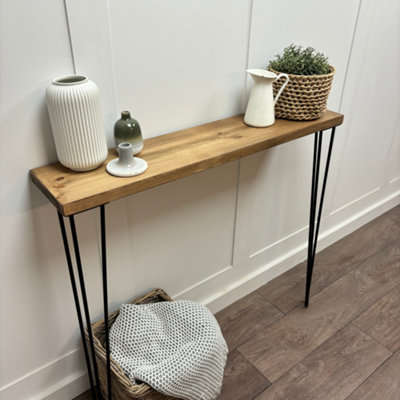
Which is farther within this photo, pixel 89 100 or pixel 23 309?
pixel 23 309

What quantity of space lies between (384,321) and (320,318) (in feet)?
0.90

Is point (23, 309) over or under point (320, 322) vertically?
over

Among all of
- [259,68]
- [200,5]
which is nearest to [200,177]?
[259,68]

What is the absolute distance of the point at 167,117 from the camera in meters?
1.27

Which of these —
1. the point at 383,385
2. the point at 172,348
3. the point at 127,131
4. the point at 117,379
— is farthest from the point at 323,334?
the point at 127,131

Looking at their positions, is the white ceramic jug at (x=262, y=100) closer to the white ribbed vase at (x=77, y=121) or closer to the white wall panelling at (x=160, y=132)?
the white wall panelling at (x=160, y=132)

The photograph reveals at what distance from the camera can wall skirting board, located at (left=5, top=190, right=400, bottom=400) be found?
4.43ft

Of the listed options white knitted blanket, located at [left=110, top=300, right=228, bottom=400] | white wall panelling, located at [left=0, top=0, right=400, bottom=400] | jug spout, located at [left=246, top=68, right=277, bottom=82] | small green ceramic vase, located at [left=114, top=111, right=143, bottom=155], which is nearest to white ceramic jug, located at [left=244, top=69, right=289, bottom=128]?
jug spout, located at [left=246, top=68, right=277, bottom=82]

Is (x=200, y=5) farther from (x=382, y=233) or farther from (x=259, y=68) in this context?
(x=382, y=233)

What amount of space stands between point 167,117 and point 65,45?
37 cm

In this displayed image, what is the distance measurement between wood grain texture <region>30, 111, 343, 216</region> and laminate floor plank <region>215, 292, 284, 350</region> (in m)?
0.86

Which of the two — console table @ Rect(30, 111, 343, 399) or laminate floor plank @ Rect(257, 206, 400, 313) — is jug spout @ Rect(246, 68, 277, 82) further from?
laminate floor plank @ Rect(257, 206, 400, 313)

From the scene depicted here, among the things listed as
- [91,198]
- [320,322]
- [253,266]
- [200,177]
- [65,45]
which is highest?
[65,45]

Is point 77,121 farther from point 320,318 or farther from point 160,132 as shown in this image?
point 320,318
